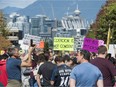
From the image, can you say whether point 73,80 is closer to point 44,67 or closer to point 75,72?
point 75,72

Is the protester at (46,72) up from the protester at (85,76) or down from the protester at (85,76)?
down

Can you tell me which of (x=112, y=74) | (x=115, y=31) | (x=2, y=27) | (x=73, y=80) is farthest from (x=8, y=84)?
(x=2, y=27)

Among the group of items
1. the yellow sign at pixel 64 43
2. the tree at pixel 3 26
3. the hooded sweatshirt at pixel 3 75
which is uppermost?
the hooded sweatshirt at pixel 3 75

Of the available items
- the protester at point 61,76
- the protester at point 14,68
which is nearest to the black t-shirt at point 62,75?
the protester at point 61,76

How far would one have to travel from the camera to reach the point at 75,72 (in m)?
10.2

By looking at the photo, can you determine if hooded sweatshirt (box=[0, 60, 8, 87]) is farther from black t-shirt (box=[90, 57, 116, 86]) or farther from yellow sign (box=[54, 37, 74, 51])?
yellow sign (box=[54, 37, 74, 51])

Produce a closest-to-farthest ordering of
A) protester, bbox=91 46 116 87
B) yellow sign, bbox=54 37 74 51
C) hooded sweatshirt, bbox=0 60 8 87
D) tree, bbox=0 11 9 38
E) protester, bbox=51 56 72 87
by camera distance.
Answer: protester, bbox=91 46 116 87 → hooded sweatshirt, bbox=0 60 8 87 → protester, bbox=51 56 72 87 → yellow sign, bbox=54 37 74 51 → tree, bbox=0 11 9 38

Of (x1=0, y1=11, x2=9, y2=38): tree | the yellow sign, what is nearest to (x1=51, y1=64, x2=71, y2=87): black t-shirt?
the yellow sign

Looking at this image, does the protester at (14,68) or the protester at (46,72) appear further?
the protester at (46,72)

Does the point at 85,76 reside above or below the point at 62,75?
above

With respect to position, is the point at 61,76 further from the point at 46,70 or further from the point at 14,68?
the point at 14,68

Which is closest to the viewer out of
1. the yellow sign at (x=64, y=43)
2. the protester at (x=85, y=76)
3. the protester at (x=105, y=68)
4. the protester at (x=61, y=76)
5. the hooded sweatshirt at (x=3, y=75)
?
the protester at (x=85, y=76)

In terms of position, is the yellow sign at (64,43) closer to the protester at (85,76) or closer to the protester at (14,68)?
the protester at (14,68)

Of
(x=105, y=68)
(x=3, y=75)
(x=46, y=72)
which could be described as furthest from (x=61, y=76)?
(x=105, y=68)
